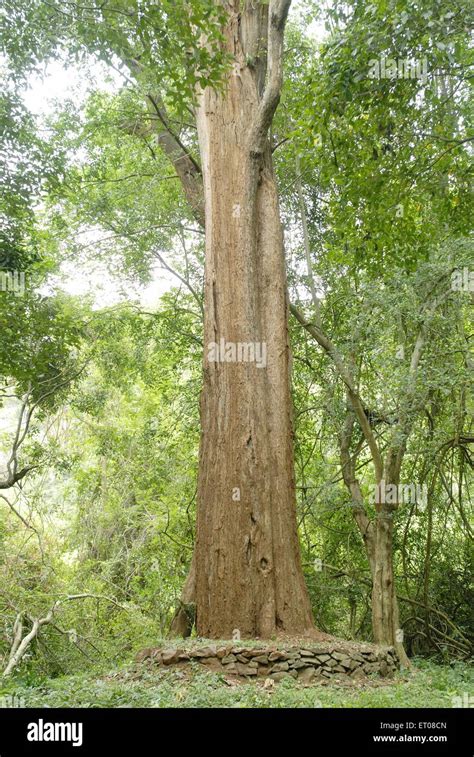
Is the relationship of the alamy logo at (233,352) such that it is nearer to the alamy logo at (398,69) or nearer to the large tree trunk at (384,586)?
the alamy logo at (398,69)

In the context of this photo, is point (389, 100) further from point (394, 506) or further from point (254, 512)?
point (394, 506)

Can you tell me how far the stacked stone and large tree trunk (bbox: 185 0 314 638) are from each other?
52 centimetres

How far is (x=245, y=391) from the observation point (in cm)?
637

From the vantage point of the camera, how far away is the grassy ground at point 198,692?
4145 mm

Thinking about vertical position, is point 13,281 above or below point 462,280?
above

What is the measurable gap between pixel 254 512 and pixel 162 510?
24.6 feet

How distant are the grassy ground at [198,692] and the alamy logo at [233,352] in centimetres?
281

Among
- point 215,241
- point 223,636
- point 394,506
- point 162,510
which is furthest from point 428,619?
point 215,241

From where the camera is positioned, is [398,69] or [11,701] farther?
[398,69]

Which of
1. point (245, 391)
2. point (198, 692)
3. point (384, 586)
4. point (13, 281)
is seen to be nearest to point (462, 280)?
point (245, 391)

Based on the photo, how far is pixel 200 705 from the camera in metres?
4.07

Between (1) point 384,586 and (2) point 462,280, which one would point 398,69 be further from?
(1) point 384,586
